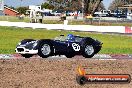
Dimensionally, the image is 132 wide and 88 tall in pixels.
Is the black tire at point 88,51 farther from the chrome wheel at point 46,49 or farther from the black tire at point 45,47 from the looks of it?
the chrome wheel at point 46,49

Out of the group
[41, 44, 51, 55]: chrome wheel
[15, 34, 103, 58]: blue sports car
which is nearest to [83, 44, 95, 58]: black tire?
[15, 34, 103, 58]: blue sports car

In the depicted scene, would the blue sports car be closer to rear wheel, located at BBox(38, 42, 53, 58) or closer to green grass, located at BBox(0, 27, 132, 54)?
rear wheel, located at BBox(38, 42, 53, 58)

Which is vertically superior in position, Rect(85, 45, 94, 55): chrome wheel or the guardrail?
Rect(85, 45, 94, 55): chrome wheel

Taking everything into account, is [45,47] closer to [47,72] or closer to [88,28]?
[47,72]

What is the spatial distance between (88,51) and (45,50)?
213 centimetres

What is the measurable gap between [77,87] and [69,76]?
69.4 inches

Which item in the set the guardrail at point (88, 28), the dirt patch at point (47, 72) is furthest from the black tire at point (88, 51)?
the guardrail at point (88, 28)

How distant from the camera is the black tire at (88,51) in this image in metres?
17.6

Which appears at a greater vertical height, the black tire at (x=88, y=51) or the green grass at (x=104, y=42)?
the black tire at (x=88, y=51)

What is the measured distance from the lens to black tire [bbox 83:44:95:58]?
17625 mm

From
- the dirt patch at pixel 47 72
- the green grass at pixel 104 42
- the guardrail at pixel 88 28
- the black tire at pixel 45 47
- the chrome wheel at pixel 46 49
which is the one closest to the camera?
the dirt patch at pixel 47 72

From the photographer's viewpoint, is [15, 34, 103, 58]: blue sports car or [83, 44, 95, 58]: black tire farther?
[83, 44, 95, 58]: black tire

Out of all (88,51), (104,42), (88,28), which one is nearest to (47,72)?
(88,51)

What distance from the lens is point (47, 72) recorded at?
12.4 m
